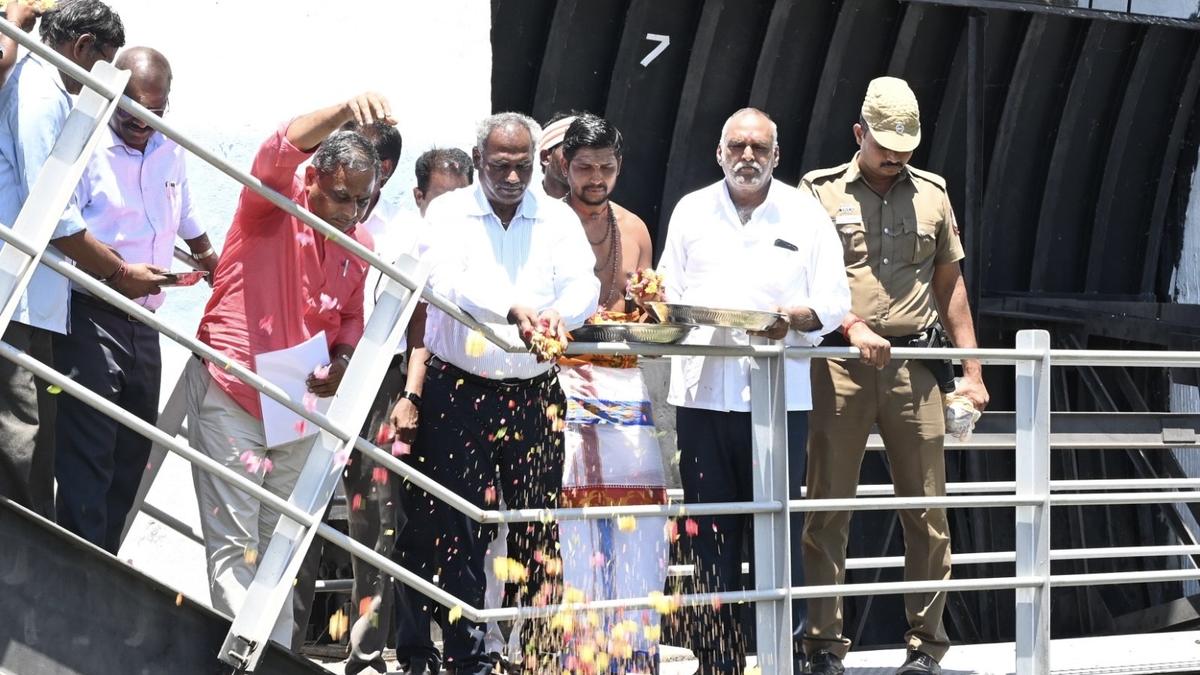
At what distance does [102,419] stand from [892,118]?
2.63m

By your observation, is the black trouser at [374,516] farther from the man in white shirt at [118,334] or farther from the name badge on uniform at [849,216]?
the name badge on uniform at [849,216]

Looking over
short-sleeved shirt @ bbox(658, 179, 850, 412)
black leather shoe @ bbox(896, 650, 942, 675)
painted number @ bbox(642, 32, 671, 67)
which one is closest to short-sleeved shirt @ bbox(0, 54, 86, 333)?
short-sleeved shirt @ bbox(658, 179, 850, 412)

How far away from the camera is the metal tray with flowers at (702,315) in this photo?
406 cm

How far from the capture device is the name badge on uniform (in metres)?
5.02

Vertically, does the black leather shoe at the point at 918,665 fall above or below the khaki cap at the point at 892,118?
below

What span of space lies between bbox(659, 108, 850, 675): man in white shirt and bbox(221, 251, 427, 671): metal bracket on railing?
1168 mm

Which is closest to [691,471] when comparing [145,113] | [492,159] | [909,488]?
[909,488]

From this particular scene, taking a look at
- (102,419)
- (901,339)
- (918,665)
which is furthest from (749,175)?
(102,419)

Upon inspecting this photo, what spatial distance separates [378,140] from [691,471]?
5.47 feet

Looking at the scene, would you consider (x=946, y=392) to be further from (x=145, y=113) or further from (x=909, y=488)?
(x=145, y=113)

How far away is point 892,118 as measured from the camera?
490 centimetres

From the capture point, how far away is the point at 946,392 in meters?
5.06

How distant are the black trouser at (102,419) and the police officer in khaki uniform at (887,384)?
2.10 meters

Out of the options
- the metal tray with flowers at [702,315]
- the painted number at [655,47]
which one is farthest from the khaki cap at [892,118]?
the painted number at [655,47]
